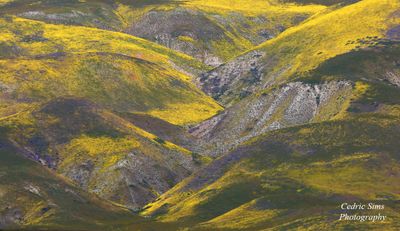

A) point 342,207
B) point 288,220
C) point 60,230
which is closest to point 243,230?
point 288,220

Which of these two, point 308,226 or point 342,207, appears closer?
point 308,226

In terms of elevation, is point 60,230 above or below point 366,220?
below

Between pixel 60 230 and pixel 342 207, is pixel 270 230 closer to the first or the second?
pixel 342 207

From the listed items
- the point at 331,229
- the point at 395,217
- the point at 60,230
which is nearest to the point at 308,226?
the point at 331,229

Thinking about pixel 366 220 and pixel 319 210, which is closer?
pixel 366 220

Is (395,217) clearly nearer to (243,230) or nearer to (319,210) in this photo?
(319,210)

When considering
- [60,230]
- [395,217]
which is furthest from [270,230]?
[60,230]

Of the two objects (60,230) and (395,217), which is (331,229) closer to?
(395,217)
